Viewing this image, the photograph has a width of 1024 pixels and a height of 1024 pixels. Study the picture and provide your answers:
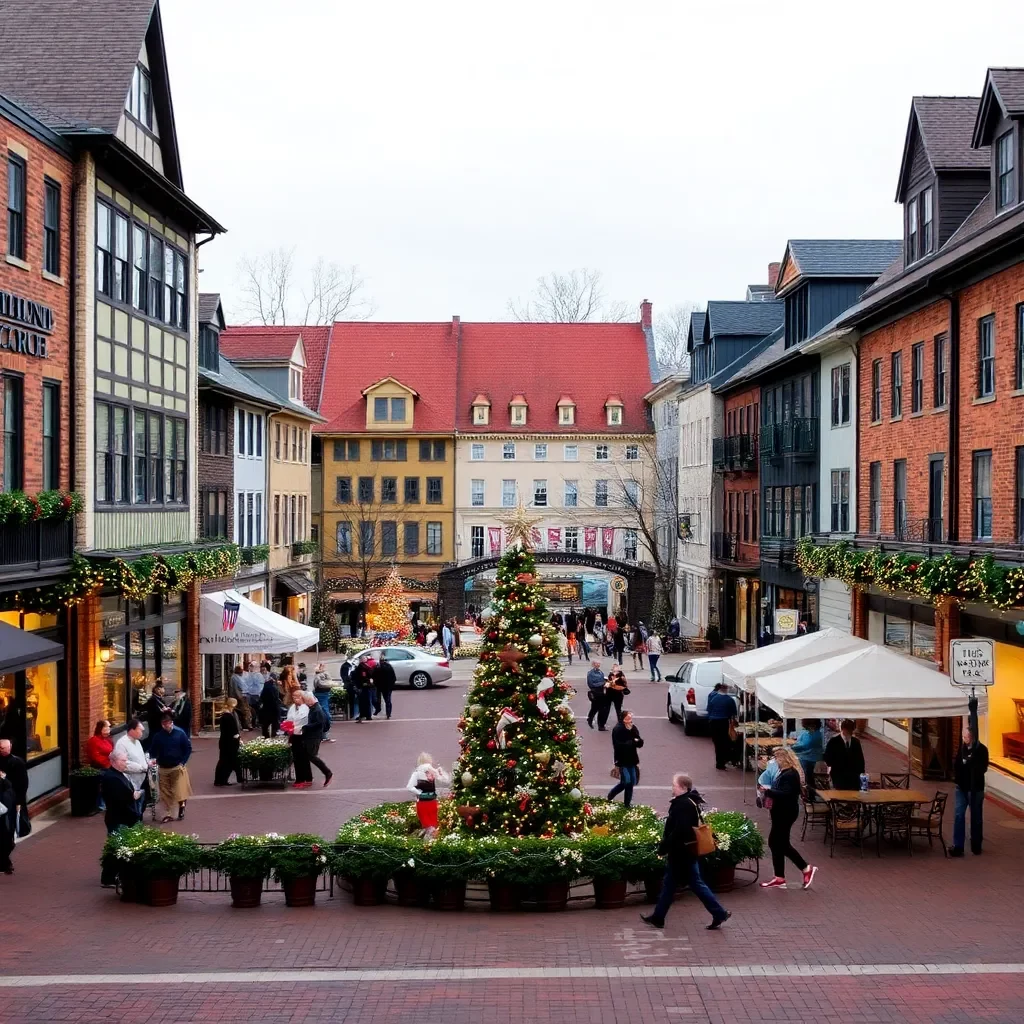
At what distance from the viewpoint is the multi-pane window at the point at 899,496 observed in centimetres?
2961

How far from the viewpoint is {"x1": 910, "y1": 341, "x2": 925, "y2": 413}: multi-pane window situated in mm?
27844

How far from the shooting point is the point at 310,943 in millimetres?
13148

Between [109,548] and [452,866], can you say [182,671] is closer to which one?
[109,548]

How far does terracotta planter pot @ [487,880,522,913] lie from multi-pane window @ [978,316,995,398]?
44.0 ft

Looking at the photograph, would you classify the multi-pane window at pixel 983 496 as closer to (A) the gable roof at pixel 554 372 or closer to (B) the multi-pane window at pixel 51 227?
(B) the multi-pane window at pixel 51 227

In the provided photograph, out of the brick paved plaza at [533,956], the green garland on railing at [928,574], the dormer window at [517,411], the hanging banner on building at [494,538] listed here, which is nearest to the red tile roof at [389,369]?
the dormer window at [517,411]

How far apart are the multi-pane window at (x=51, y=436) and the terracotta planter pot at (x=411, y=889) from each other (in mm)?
9954

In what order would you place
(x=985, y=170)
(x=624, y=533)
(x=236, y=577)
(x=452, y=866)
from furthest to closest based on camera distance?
(x=624, y=533) → (x=236, y=577) → (x=985, y=170) → (x=452, y=866)

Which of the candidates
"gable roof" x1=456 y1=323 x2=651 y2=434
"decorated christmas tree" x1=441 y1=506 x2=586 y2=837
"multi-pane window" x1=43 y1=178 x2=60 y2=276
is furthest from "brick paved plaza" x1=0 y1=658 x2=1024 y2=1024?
"gable roof" x1=456 y1=323 x2=651 y2=434

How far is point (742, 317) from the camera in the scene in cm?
5350

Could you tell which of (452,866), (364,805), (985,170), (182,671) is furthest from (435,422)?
(452,866)

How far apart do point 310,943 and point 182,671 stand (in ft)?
58.3

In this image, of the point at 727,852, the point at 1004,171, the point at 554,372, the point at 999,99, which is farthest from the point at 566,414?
the point at 727,852

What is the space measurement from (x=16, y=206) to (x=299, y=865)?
1112 centimetres
